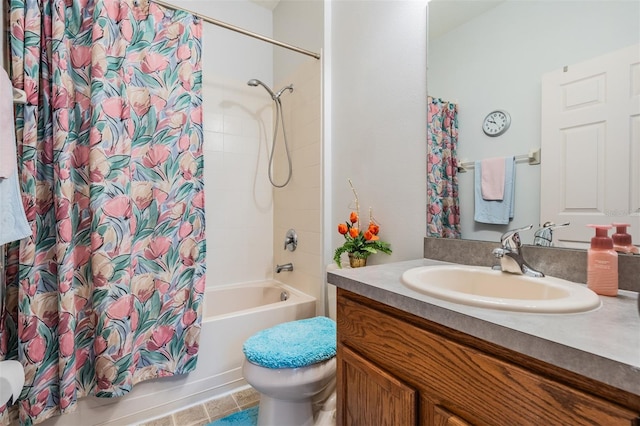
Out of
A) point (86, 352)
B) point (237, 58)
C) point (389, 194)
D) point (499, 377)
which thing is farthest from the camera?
point (237, 58)

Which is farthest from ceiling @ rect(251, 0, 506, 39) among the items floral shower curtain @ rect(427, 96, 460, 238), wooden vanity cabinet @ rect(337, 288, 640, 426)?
wooden vanity cabinet @ rect(337, 288, 640, 426)

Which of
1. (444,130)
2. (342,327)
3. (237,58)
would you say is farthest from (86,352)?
(237,58)

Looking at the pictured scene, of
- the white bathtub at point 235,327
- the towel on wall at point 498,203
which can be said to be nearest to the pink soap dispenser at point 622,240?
the towel on wall at point 498,203

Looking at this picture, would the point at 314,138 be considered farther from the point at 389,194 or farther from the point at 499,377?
the point at 499,377

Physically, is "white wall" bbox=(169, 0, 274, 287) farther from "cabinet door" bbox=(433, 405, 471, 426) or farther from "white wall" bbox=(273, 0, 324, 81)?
"cabinet door" bbox=(433, 405, 471, 426)

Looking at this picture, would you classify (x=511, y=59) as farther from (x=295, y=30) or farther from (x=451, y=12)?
(x=295, y=30)

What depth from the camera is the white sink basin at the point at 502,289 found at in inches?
23.0

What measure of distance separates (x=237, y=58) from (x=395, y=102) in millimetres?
1512

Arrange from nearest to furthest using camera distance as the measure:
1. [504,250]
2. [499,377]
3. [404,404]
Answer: [499,377] → [404,404] → [504,250]

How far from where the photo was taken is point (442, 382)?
630 mm

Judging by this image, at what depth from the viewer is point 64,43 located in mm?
1263

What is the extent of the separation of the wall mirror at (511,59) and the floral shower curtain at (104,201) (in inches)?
49.4

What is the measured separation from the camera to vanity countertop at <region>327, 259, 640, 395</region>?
406mm

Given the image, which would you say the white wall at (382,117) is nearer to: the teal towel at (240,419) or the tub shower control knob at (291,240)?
the tub shower control knob at (291,240)
